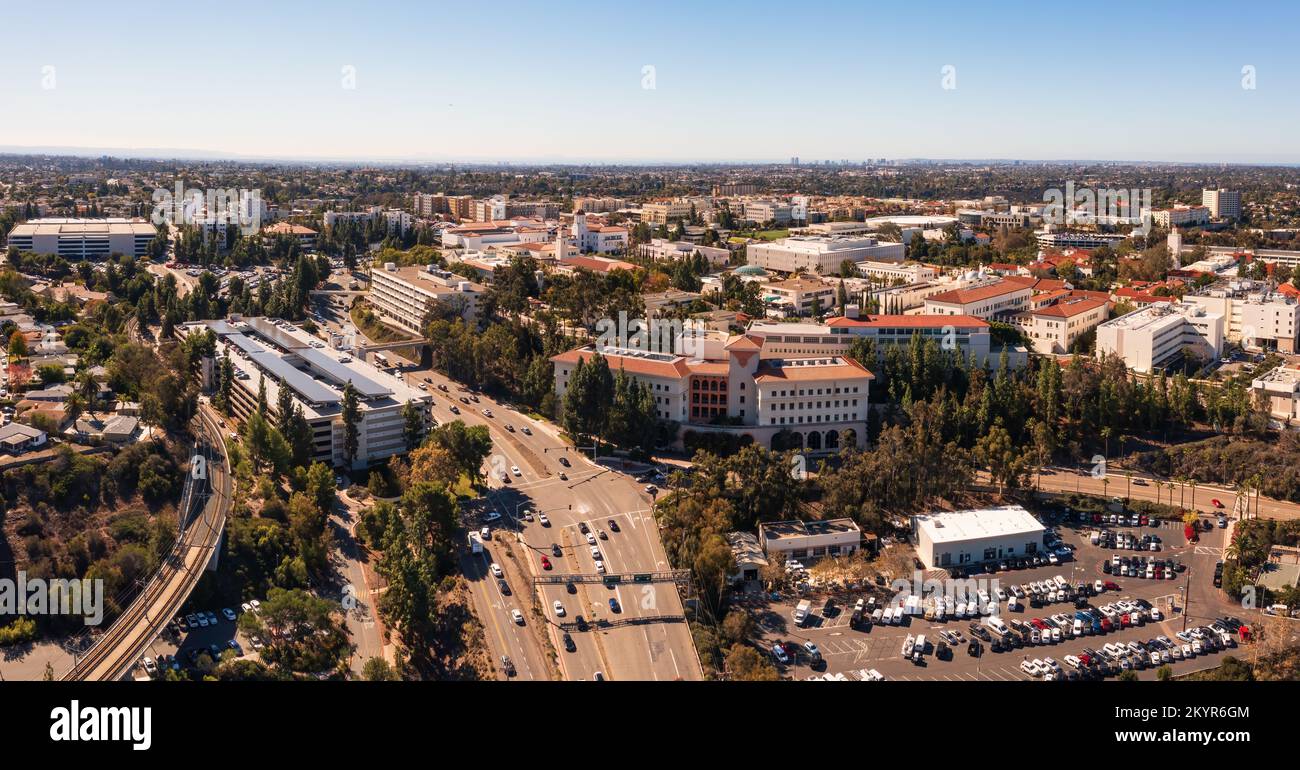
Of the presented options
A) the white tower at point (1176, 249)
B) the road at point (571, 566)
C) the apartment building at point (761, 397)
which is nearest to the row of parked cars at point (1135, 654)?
the road at point (571, 566)

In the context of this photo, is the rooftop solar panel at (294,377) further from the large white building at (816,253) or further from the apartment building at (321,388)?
the large white building at (816,253)

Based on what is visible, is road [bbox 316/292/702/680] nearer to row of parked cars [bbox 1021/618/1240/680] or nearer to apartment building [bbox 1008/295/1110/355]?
row of parked cars [bbox 1021/618/1240/680]

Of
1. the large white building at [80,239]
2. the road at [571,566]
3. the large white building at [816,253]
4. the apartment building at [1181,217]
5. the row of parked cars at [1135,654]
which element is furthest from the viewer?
the apartment building at [1181,217]

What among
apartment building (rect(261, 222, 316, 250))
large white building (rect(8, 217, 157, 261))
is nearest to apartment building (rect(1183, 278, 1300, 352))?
apartment building (rect(261, 222, 316, 250))

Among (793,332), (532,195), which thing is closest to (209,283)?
(793,332)

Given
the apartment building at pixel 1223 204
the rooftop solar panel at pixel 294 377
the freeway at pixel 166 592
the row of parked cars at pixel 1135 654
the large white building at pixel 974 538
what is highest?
the apartment building at pixel 1223 204

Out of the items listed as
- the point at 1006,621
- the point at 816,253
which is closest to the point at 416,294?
the point at 816,253

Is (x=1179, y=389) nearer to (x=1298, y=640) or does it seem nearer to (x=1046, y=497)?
(x=1046, y=497)
